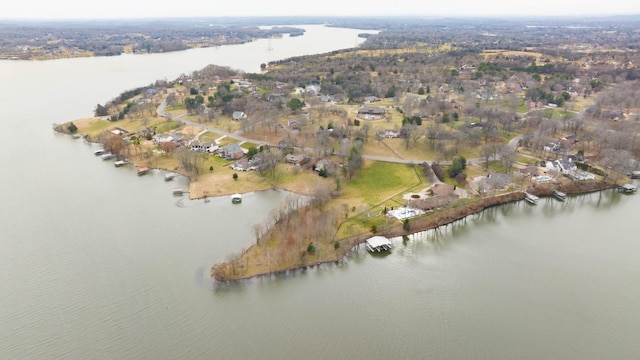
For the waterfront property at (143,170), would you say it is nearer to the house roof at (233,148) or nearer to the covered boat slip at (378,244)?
the house roof at (233,148)

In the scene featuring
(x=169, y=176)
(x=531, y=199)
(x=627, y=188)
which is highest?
(x=169, y=176)

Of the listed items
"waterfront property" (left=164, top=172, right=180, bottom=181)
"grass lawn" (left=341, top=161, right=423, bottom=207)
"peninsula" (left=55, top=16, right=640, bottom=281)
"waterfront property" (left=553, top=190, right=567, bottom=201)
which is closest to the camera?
"peninsula" (left=55, top=16, right=640, bottom=281)

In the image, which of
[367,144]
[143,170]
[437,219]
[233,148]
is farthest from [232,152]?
[437,219]

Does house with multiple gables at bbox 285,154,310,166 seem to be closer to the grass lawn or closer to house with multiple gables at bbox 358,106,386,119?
the grass lawn

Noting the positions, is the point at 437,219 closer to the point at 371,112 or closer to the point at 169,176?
the point at 169,176

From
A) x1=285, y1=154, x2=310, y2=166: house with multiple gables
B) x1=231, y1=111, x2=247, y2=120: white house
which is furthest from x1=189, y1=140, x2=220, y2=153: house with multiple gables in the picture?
x1=231, y1=111, x2=247, y2=120: white house

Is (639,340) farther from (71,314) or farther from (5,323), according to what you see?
(5,323)

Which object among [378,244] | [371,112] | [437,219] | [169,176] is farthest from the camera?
[371,112]
